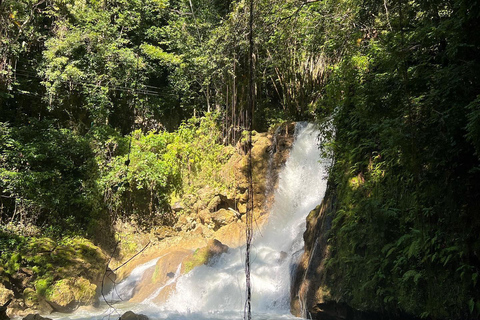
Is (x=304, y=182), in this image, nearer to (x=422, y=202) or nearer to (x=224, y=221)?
(x=224, y=221)

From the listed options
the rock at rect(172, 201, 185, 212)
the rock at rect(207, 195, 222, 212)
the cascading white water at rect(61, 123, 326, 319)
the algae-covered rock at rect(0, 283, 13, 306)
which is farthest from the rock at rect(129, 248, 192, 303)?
the algae-covered rock at rect(0, 283, 13, 306)

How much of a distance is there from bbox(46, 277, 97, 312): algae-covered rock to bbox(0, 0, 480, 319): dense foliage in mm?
2869

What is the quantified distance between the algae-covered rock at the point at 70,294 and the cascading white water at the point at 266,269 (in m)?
1.20

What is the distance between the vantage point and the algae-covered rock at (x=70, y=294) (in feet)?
27.9

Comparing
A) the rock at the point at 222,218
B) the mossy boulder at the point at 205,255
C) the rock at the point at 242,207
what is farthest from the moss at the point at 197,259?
the rock at the point at 242,207

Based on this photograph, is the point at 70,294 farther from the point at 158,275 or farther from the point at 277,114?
the point at 277,114

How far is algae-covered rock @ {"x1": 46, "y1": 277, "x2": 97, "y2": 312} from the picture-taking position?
849 cm

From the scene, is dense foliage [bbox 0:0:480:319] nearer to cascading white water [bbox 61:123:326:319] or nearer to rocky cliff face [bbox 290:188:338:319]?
rocky cliff face [bbox 290:188:338:319]

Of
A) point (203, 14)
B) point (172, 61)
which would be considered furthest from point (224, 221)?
point (203, 14)

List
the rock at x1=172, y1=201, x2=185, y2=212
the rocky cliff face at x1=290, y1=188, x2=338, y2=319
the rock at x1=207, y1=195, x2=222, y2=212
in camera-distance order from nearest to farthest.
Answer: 1. the rocky cliff face at x1=290, y1=188, x2=338, y2=319
2. the rock at x1=207, y1=195, x2=222, y2=212
3. the rock at x1=172, y1=201, x2=185, y2=212

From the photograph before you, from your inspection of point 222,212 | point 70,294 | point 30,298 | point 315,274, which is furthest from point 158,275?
point 315,274

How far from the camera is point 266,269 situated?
28.5ft

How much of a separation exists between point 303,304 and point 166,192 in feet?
26.1

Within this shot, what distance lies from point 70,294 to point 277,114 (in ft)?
31.8
